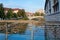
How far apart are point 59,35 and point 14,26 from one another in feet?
4.11

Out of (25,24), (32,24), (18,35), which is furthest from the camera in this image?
(18,35)

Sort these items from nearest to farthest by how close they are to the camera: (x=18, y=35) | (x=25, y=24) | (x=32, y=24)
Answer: (x=32, y=24) < (x=25, y=24) < (x=18, y=35)

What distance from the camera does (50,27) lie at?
407 cm

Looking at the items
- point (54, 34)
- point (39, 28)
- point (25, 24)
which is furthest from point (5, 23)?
point (54, 34)

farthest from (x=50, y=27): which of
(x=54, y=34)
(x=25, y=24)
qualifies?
(x=25, y=24)

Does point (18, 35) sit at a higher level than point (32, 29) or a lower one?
lower

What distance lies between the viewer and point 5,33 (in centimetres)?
410

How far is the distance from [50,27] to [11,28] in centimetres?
103

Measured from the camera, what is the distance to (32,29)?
4004mm

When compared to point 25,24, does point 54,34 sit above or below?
below

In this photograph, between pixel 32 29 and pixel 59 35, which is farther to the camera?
pixel 59 35

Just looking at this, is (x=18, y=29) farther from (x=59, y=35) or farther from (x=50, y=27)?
(x=59, y=35)

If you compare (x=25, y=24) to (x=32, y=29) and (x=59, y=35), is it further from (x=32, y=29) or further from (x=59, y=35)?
(x=59, y=35)

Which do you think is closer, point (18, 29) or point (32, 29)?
point (32, 29)
